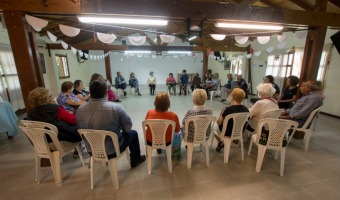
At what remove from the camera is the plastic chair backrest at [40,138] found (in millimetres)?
1606

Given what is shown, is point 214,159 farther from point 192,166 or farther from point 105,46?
point 105,46

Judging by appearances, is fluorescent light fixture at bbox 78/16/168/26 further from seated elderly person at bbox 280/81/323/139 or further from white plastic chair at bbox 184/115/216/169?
seated elderly person at bbox 280/81/323/139

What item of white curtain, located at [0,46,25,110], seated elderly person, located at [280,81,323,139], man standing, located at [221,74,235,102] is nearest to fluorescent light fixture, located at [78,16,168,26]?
seated elderly person, located at [280,81,323,139]

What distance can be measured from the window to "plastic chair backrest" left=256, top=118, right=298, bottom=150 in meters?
7.91

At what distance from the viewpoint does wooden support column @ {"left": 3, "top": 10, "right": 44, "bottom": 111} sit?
1.74 metres

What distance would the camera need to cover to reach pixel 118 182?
1.78 meters

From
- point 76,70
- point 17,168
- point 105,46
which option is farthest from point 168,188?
point 76,70

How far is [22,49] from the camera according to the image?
180 cm

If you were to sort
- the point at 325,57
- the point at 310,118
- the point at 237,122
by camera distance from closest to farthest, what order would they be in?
the point at 237,122 → the point at 310,118 → the point at 325,57

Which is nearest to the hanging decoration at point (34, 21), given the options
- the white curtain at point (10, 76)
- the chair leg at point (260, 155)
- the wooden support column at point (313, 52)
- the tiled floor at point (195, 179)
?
the tiled floor at point (195, 179)

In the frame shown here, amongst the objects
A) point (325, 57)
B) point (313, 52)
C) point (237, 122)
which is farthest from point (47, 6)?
point (325, 57)

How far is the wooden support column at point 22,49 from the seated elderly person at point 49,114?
269 millimetres

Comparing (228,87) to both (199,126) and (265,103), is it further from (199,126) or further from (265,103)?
(199,126)

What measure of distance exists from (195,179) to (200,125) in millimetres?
615
